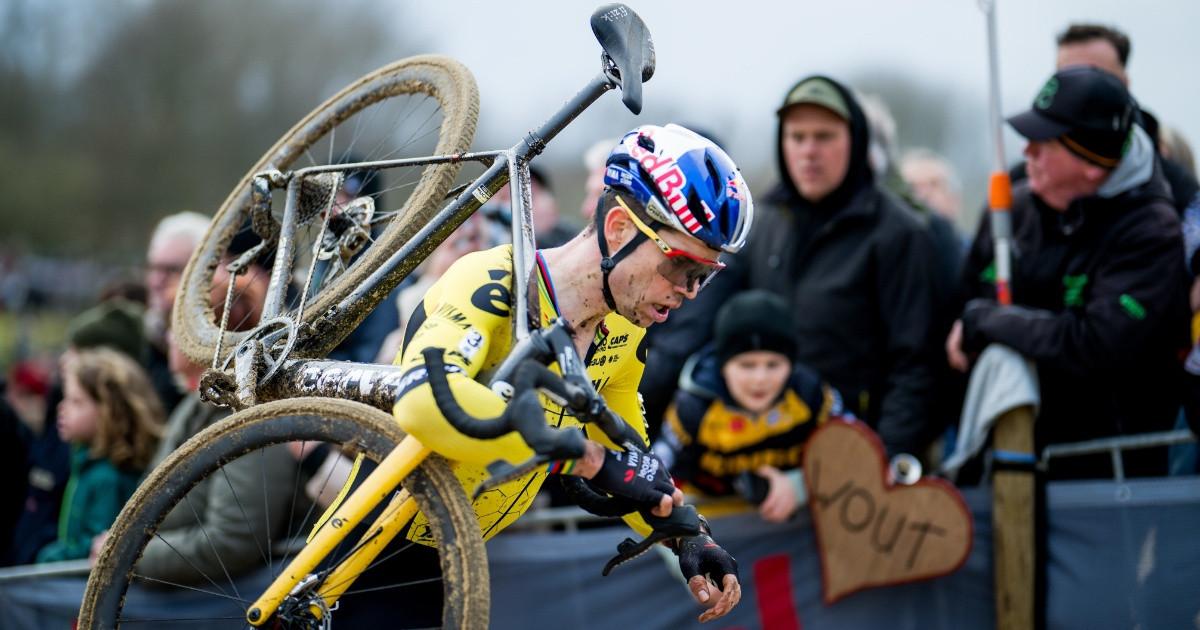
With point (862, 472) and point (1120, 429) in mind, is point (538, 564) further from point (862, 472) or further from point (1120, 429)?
point (1120, 429)

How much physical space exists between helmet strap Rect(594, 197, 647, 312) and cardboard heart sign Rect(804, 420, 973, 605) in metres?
2.45

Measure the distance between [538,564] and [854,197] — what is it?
2366mm

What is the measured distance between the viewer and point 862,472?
5.61m

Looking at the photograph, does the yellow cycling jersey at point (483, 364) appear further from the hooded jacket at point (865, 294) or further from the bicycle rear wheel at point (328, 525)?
the hooded jacket at point (865, 294)

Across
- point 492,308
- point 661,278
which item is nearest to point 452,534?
point 492,308

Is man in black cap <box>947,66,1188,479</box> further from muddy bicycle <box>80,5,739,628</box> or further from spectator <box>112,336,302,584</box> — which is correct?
spectator <box>112,336,302,584</box>

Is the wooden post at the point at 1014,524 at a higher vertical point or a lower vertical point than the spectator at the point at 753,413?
lower

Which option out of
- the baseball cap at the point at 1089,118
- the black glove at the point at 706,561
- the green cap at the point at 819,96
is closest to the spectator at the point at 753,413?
the green cap at the point at 819,96

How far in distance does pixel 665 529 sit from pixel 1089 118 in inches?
122

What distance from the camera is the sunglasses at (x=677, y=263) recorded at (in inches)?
131

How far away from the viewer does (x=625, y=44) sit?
352 cm

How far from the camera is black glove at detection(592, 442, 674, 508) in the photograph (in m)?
3.27

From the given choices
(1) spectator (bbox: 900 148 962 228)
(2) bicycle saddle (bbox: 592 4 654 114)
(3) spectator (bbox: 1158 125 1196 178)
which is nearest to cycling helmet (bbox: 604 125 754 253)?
(2) bicycle saddle (bbox: 592 4 654 114)

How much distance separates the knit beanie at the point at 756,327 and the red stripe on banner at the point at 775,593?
3.23ft
